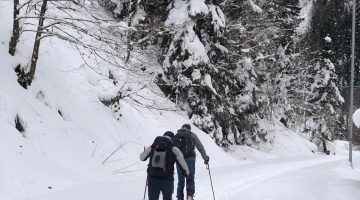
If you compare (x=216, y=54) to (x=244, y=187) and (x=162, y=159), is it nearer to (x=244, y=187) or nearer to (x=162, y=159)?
(x=244, y=187)

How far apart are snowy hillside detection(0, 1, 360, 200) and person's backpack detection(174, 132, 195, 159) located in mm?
1612

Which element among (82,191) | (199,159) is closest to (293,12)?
(199,159)

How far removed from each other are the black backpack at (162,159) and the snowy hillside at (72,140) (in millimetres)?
2599

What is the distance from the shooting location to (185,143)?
1054cm

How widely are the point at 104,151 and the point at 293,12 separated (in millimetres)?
25056

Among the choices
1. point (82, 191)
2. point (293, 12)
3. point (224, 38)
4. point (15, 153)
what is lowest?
point (82, 191)

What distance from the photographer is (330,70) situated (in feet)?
139

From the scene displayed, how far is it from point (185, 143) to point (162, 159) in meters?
2.97

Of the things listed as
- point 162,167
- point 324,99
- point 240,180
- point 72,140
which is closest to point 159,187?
point 162,167

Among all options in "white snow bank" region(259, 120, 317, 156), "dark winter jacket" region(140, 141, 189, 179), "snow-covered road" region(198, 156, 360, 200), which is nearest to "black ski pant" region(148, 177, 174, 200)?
"dark winter jacket" region(140, 141, 189, 179)

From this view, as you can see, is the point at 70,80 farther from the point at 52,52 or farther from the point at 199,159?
the point at 199,159

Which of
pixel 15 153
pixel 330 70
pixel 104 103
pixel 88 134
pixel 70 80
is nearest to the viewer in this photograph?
pixel 15 153

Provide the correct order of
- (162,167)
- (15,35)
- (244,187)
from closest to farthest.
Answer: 1. (162,167)
2. (15,35)
3. (244,187)

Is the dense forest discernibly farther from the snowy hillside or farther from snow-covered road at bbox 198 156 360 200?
snow-covered road at bbox 198 156 360 200
